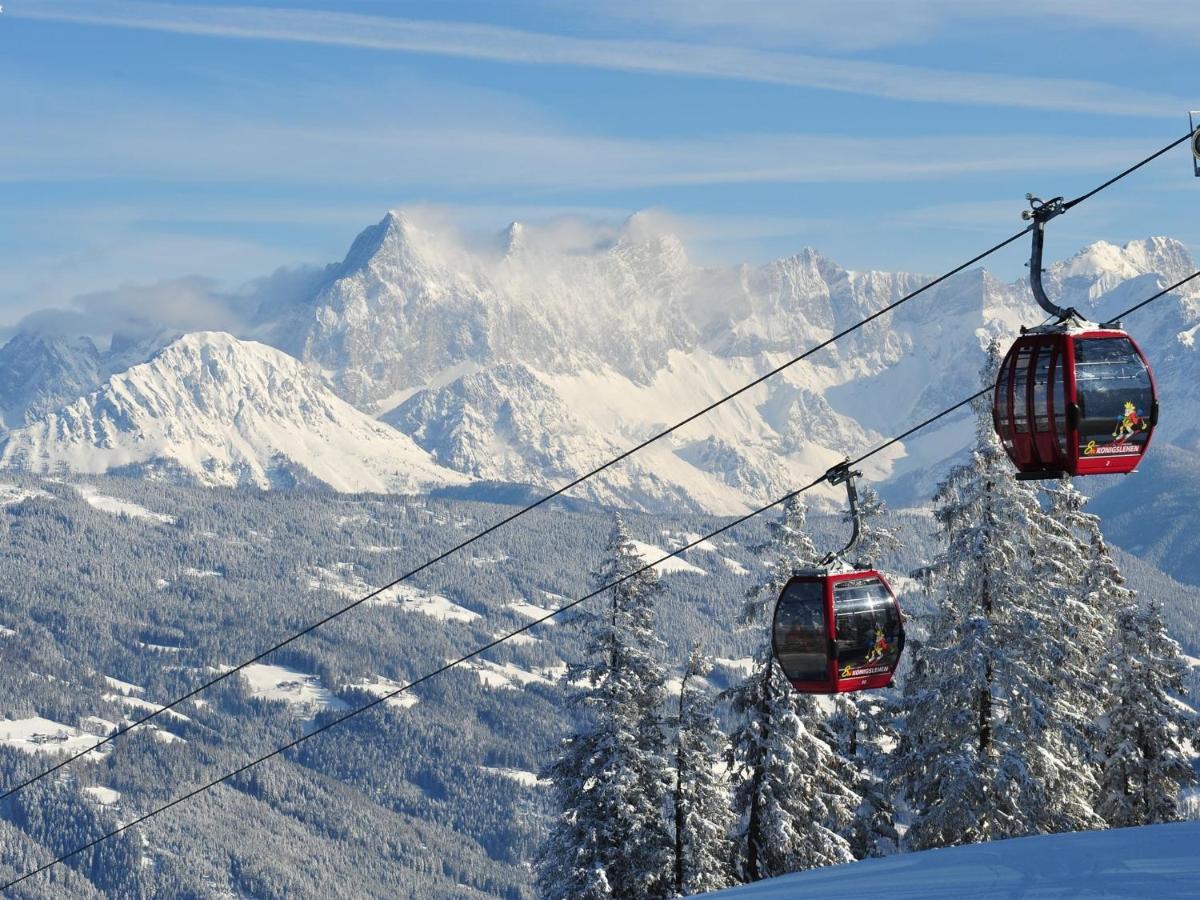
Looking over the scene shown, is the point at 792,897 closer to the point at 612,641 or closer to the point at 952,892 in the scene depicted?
the point at 952,892

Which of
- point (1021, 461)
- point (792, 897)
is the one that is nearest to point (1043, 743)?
point (1021, 461)

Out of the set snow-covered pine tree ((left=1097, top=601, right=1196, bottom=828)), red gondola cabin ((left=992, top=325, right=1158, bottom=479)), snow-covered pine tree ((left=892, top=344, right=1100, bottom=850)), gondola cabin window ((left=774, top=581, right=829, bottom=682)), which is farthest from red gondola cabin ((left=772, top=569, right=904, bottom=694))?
snow-covered pine tree ((left=1097, top=601, right=1196, bottom=828))

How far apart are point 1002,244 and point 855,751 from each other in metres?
22.9

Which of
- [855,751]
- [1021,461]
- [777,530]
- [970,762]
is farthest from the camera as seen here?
[855,751]

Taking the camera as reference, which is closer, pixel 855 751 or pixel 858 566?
pixel 858 566

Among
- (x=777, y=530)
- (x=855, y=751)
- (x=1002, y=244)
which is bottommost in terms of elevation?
(x=855, y=751)

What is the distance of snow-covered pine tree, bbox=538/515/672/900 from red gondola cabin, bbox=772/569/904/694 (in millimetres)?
12395

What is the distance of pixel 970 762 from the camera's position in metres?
29.0

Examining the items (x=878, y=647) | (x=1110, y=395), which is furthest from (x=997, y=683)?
(x=1110, y=395)

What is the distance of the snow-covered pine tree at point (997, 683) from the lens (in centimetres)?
2902

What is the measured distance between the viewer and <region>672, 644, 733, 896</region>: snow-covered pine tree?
34688mm

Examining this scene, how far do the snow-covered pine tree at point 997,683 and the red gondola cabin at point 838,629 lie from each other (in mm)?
7869

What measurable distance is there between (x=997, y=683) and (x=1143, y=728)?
25.4 ft

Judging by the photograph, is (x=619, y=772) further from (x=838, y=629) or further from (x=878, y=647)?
(x=838, y=629)
